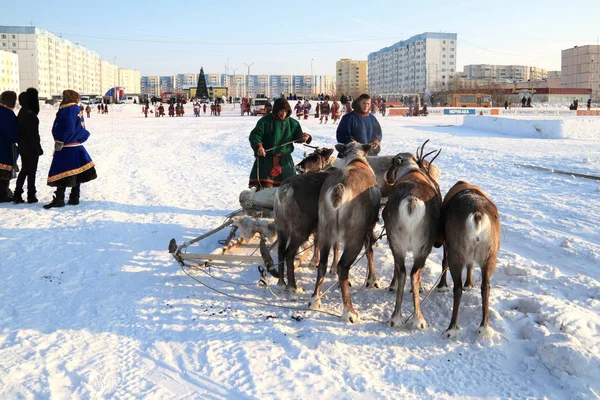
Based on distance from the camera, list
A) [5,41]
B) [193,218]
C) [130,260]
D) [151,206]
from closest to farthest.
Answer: [130,260] < [193,218] < [151,206] < [5,41]

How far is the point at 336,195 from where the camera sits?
4375mm

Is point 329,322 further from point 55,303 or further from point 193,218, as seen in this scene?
point 193,218

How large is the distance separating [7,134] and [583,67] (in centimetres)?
12467

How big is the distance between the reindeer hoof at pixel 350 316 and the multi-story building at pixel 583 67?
12026 centimetres

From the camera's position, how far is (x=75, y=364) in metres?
3.77

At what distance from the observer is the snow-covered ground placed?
3.53m

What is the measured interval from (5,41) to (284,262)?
135 meters

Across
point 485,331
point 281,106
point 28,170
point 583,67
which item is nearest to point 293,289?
point 485,331

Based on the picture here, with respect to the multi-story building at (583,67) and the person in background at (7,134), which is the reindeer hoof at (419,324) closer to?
the person in background at (7,134)

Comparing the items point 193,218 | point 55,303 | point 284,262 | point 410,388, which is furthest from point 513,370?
point 193,218

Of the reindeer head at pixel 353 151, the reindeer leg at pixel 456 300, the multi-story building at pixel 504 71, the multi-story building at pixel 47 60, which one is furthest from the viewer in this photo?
the multi-story building at pixel 504 71

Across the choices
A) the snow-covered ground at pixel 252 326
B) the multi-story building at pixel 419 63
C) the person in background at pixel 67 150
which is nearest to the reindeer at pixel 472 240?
the snow-covered ground at pixel 252 326

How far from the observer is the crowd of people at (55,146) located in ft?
29.7

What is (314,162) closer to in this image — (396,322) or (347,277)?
(347,277)
